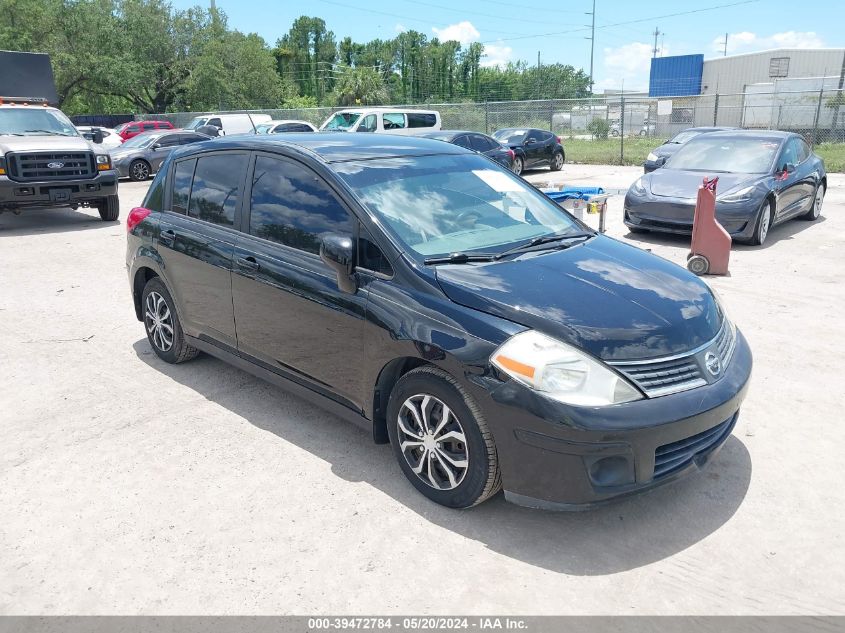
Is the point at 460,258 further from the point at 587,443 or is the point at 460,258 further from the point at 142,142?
the point at 142,142

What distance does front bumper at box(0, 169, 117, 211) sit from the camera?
11.6 m

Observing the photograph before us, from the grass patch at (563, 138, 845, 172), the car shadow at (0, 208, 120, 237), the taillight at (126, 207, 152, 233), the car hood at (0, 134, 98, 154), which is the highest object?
the car hood at (0, 134, 98, 154)

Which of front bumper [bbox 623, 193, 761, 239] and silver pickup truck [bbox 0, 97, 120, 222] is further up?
silver pickup truck [bbox 0, 97, 120, 222]

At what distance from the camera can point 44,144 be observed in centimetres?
1207

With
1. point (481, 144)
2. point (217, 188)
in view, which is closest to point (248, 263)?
point (217, 188)

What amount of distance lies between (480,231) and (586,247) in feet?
2.13

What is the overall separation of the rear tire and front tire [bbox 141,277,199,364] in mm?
8326

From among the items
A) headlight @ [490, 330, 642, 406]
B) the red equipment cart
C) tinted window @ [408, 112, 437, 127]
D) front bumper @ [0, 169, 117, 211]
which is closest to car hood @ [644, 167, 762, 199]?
the red equipment cart

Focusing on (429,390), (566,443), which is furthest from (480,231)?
(566,443)

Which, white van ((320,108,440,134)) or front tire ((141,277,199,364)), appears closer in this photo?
front tire ((141,277,199,364))

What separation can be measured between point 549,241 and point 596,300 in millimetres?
842

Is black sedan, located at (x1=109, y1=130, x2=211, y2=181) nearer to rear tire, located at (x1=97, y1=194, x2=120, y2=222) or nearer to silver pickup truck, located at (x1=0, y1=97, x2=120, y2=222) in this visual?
silver pickup truck, located at (x1=0, y1=97, x2=120, y2=222)

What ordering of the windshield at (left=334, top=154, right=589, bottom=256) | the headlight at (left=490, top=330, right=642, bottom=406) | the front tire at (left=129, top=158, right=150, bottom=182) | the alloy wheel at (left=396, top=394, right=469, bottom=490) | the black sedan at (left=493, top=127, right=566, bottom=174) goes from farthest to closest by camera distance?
the front tire at (left=129, top=158, right=150, bottom=182), the black sedan at (left=493, top=127, right=566, bottom=174), the windshield at (left=334, top=154, right=589, bottom=256), the alloy wheel at (left=396, top=394, right=469, bottom=490), the headlight at (left=490, top=330, right=642, bottom=406)

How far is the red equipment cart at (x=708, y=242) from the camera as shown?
26.2ft
